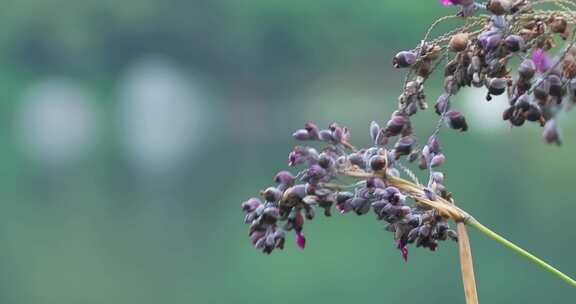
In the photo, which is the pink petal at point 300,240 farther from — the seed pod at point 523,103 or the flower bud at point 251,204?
the seed pod at point 523,103

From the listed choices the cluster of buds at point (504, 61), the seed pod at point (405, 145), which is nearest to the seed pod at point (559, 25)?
the cluster of buds at point (504, 61)

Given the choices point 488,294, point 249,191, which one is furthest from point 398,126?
point 249,191

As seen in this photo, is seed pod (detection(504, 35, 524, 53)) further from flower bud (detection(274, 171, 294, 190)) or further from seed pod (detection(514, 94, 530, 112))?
flower bud (detection(274, 171, 294, 190))

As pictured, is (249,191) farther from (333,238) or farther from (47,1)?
(47,1)

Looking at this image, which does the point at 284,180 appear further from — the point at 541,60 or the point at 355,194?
the point at 541,60

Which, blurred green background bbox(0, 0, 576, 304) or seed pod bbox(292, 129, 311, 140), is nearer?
seed pod bbox(292, 129, 311, 140)

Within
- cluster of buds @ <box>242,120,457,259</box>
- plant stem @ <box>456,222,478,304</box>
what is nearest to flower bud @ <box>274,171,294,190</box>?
cluster of buds @ <box>242,120,457,259</box>

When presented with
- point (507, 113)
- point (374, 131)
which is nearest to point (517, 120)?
point (507, 113)
